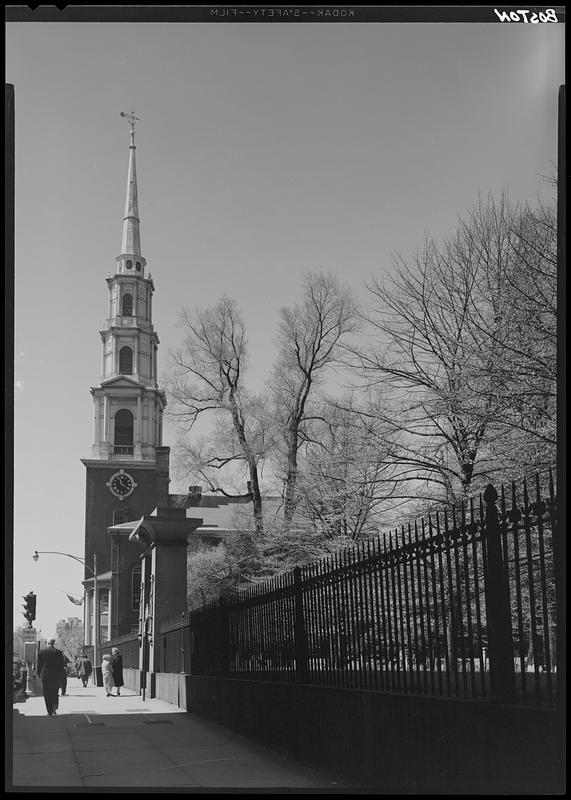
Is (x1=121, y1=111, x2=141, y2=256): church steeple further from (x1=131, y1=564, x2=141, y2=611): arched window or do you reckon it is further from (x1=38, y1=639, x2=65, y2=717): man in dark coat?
(x1=131, y1=564, x2=141, y2=611): arched window

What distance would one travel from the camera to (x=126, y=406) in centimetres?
1916

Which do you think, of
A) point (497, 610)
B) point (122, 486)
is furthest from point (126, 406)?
point (497, 610)

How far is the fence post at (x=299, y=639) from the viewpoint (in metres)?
8.56

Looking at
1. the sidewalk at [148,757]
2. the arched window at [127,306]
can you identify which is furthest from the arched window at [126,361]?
the sidewalk at [148,757]

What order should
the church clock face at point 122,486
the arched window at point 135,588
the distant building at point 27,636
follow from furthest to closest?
the arched window at point 135,588
the church clock face at point 122,486
the distant building at point 27,636

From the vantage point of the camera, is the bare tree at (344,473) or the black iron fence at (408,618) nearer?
the black iron fence at (408,618)

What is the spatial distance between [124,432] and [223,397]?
280 cm

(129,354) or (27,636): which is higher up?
(129,354)

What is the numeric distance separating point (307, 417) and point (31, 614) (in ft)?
51.8

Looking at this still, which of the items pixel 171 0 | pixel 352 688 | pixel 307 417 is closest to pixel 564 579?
pixel 352 688

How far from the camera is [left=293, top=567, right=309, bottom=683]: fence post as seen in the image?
8.56 meters

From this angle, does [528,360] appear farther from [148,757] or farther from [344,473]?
[148,757]

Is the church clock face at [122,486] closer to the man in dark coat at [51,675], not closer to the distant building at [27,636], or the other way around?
the distant building at [27,636]

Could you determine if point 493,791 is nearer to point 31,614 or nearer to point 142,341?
point 31,614
